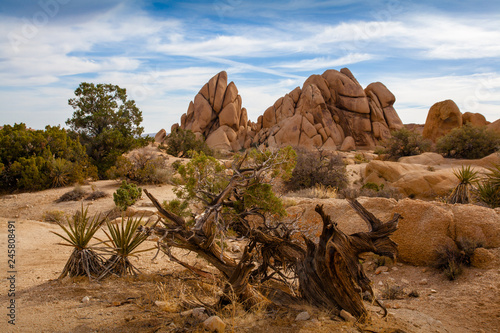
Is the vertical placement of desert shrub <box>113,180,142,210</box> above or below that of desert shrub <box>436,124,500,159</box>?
below

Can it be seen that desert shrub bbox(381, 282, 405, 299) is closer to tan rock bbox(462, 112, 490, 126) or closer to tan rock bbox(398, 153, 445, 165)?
tan rock bbox(398, 153, 445, 165)

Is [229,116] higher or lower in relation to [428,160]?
higher

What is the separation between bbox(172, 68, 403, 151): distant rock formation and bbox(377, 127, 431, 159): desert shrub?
11566 mm

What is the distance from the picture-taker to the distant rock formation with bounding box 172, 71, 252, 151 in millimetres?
51969

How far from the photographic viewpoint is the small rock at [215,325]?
136 inches

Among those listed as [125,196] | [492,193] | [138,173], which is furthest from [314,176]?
[138,173]

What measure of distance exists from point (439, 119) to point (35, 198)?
39.8 meters

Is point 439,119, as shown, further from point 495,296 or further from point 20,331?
point 20,331

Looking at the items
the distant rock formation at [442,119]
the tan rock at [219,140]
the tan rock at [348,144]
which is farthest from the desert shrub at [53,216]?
the tan rock at [348,144]

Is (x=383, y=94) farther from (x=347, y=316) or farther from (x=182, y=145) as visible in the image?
(x=347, y=316)

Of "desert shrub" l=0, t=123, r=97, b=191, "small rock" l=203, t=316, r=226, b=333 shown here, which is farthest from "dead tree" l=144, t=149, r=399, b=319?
"desert shrub" l=0, t=123, r=97, b=191

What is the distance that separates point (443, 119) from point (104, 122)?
3579 cm

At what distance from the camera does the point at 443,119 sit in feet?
123

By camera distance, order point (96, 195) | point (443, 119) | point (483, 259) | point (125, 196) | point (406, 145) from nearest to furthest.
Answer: point (483, 259)
point (125, 196)
point (96, 195)
point (406, 145)
point (443, 119)
